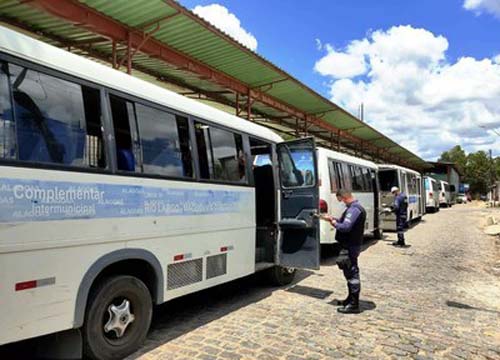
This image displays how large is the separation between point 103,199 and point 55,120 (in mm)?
810

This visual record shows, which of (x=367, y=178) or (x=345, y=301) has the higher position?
(x=367, y=178)

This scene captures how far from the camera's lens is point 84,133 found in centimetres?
404

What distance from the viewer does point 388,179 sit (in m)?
18.1

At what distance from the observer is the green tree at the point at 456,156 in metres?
94.6

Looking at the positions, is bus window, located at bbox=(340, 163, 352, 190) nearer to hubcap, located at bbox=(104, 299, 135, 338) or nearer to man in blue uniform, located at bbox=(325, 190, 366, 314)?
man in blue uniform, located at bbox=(325, 190, 366, 314)

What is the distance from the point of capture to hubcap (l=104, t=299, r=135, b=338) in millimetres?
4289

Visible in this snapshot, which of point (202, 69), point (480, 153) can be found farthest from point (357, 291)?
point (480, 153)

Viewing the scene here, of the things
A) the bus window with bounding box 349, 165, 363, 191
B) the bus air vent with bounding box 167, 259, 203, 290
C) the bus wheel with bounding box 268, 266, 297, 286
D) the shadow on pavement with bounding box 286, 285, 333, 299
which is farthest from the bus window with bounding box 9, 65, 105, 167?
the bus window with bounding box 349, 165, 363, 191

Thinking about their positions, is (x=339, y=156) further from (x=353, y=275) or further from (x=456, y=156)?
(x=456, y=156)

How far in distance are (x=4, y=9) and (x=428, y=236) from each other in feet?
50.6

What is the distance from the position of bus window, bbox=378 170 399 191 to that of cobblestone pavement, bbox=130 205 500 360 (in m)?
8.54

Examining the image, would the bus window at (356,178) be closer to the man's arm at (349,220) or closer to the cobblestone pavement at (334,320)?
the cobblestone pavement at (334,320)

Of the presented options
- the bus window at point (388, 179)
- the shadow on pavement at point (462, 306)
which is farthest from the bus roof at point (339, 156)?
the shadow on pavement at point (462, 306)

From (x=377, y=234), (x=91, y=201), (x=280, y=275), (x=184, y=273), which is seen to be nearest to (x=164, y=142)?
(x=91, y=201)
